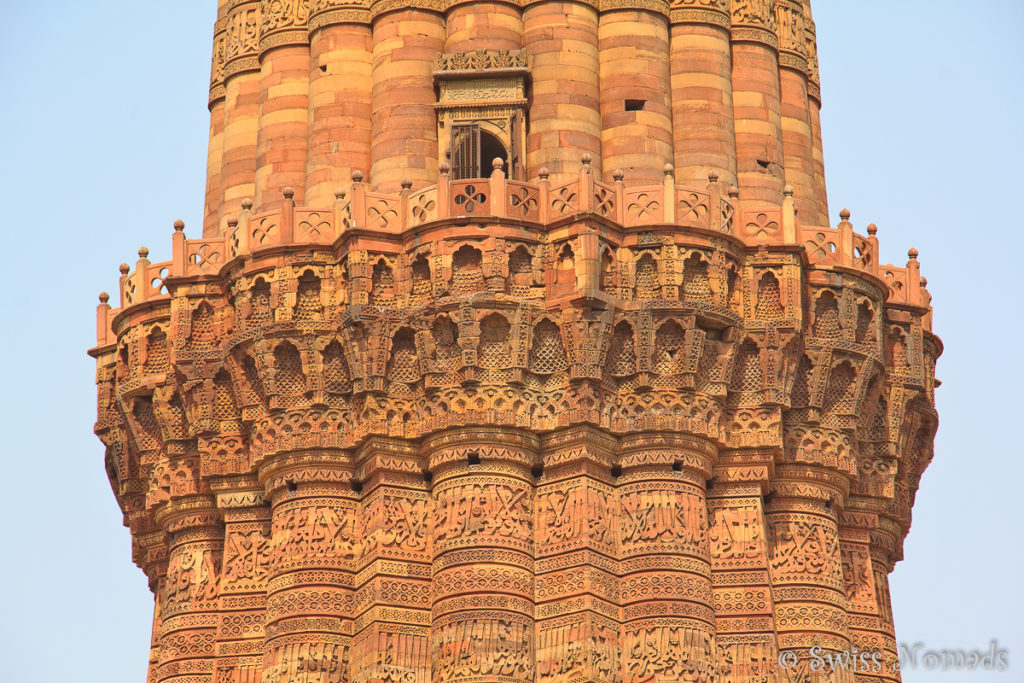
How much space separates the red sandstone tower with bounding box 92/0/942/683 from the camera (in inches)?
1100

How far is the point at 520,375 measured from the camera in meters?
28.2

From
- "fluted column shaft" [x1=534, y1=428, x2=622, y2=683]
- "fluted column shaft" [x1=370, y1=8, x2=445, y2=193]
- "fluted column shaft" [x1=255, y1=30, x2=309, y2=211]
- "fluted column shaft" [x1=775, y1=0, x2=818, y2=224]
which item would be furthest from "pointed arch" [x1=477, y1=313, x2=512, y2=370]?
"fluted column shaft" [x1=775, y1=0, x2=818, y2=224]

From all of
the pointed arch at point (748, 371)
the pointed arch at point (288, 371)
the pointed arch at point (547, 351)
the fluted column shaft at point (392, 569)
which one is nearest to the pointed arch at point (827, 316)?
the pointed arch at point (748, 371)

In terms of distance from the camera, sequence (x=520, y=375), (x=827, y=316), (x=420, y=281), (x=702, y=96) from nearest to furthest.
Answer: (x=520, y=375)
(x=420, y=281)
(x=827, y=316)
(x=702, y=96)

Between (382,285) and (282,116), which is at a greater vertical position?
(282,116)

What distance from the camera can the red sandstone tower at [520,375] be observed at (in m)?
27.9

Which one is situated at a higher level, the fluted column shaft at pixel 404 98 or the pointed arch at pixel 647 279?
the fluted column shaft at pixel 404 98

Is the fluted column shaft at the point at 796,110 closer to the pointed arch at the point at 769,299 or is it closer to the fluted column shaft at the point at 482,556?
the pointed arch at the point at 769,299

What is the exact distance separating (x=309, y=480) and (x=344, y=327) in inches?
63.6

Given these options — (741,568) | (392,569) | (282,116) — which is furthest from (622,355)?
(282,116)

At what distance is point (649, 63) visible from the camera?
30422 mm

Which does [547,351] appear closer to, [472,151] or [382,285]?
[382,285]

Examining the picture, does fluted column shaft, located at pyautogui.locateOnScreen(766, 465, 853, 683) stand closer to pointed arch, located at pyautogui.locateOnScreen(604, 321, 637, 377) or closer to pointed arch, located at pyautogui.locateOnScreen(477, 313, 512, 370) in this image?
pointed arch, located at pyautogui.locateOnScreen(604, 321, 637, 377)

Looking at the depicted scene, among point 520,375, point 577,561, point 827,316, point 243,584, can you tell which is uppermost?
point 827,316
